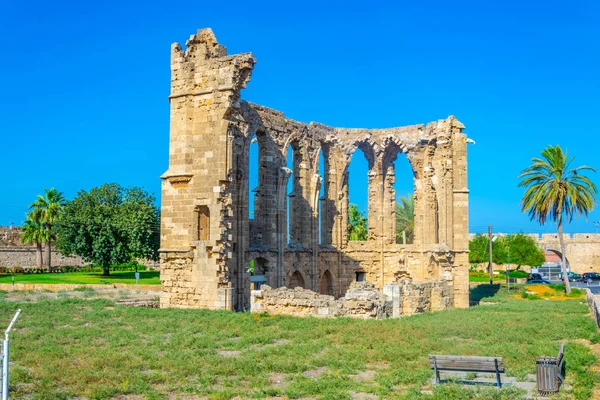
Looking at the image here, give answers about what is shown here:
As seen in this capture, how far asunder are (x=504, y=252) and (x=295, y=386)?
50.1 metres

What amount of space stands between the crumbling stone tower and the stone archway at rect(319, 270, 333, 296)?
0.06m

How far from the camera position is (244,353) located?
42.7 feet

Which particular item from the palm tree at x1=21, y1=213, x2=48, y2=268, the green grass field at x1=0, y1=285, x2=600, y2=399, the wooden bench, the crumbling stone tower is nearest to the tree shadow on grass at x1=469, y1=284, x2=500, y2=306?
the crumbling stone tower

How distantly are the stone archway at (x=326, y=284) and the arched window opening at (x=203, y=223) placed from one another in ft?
32.2

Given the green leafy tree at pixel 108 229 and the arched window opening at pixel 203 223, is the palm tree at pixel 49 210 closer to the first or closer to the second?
the green leafy tree at pixel 108 229

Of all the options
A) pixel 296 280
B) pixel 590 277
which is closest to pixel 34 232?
pixel 296 280

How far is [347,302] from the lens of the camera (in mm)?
19266

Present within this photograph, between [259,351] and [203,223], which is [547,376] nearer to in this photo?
[259,351]

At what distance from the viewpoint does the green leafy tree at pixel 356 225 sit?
4928cm

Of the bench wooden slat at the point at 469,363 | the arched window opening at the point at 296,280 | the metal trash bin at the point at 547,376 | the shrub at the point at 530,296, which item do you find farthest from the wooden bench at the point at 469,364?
the shrub at the point at 530,296

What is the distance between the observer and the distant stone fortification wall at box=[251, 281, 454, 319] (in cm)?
1927

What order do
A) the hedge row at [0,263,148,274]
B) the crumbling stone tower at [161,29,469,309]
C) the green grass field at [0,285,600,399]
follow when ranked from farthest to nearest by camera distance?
1. the hedge row at [0,263,148,274]
2. the crumbling stone tower at [161,29,469,309]
3. the green grass field at [0,285,600,399]

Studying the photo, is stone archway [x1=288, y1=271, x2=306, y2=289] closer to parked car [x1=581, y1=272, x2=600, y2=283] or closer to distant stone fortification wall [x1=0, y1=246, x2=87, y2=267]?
distant stone fortification wall [x1=0, y1=246, x2=87, y2=267]

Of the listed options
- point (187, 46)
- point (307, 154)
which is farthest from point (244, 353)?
point (307, 154)
